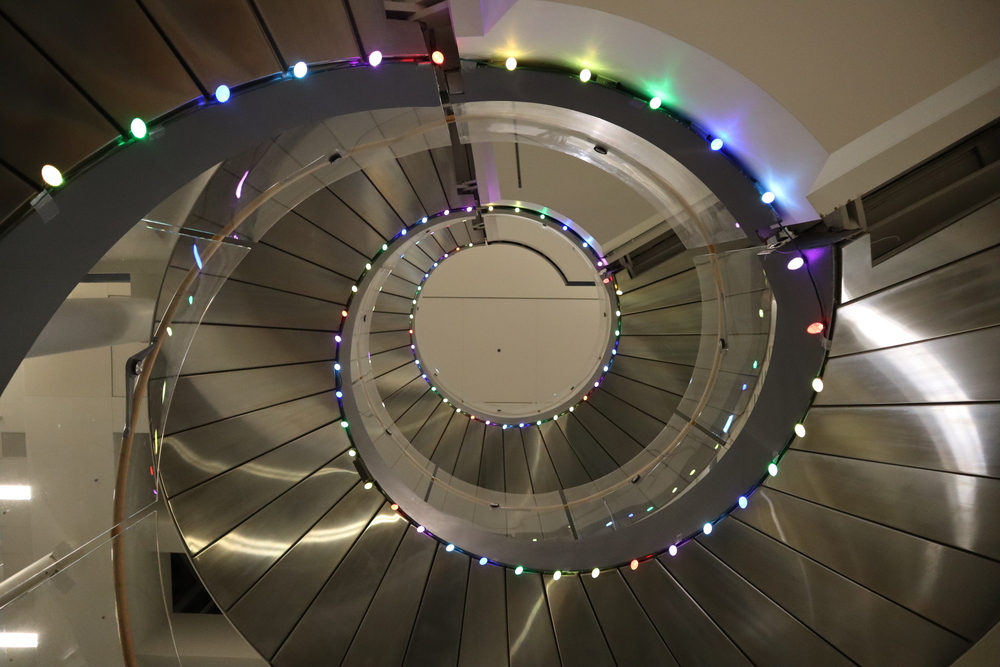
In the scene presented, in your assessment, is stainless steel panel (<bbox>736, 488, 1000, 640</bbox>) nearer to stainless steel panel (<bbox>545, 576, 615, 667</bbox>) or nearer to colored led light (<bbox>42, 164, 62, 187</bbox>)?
stainless steel panel (<bbox>545, 576, 615, 667</bbox>)


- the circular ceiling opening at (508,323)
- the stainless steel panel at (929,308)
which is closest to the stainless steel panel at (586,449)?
the circular ceiling opening at (508,323)

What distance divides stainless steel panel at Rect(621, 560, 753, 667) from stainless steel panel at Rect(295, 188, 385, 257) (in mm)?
4410

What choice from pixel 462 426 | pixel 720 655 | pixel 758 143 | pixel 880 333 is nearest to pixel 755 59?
pixel 758 143

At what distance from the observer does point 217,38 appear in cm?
282

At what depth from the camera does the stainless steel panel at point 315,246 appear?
498cm

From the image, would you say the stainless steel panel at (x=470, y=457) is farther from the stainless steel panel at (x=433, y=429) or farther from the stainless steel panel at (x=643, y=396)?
the stainless steel panel at (x=643, y=396)

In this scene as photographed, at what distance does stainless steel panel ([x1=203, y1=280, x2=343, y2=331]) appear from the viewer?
4.89 m

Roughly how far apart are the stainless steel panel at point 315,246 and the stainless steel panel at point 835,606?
454 cm

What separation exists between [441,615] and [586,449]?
3.43 metres

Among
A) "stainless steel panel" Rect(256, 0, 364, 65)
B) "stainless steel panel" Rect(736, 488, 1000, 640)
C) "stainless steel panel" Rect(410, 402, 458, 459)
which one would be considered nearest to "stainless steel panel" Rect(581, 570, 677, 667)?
"stainless steel panel" Rect(736, 488, 1000, 640)

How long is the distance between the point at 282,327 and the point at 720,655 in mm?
5632

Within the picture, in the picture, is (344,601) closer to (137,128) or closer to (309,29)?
(137,128)

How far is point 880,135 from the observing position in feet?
8.72

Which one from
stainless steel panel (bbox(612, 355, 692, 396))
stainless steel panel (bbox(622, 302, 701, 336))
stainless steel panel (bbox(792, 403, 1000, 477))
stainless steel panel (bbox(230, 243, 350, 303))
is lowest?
stainless steel panel (bbox(792, 403, 1000, 477))
